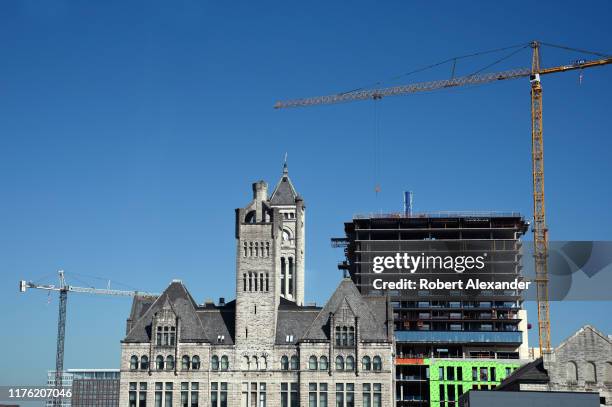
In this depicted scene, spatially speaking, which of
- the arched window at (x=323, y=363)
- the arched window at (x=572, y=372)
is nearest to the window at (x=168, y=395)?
the arched window at (x=323, y=363)

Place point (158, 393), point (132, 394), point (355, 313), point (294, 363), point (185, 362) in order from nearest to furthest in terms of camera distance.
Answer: point (294, 363) < point (355, 313) < point (158, 393) < point (132, 394) < point (185, 362)

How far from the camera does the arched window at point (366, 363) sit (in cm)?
12462

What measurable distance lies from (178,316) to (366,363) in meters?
26.4

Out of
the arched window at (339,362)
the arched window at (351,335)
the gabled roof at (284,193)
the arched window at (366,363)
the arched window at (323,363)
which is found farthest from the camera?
the gabled roof at (284,193)

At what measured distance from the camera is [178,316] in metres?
129

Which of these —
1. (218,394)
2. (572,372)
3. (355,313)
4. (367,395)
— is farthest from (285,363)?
(572,372)

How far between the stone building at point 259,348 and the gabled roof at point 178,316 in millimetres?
138

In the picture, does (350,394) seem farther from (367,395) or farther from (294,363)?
(294,363)

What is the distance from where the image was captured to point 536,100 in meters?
192

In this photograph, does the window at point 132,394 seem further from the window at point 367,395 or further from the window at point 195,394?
the window at point 367,395

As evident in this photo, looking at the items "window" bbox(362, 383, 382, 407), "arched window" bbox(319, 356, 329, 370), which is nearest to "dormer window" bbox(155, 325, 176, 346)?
"arched window" bbox(319, 356, 329, 370)

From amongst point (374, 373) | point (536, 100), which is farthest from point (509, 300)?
point (374, 373)

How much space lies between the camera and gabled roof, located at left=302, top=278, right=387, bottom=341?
414ft

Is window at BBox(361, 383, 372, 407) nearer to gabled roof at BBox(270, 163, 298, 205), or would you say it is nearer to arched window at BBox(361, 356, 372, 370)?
arched window at BBox(361, 356, 372, 370)
